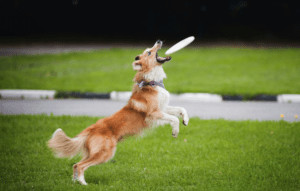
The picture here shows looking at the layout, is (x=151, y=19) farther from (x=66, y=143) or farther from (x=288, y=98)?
(x=66, y=143)

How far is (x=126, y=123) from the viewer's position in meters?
4.29

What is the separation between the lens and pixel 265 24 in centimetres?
2356

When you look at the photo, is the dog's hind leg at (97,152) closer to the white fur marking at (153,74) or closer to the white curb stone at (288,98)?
the white fur marking at (153,74)

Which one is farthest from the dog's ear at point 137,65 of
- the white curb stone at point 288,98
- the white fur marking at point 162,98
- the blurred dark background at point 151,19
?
the blurred dark background at point 151,19

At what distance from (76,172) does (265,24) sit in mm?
21420

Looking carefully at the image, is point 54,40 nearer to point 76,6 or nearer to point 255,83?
point 76,6

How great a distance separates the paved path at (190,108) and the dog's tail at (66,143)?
3.22m

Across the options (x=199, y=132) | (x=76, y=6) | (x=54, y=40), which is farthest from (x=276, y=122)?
(x=76, y=6)

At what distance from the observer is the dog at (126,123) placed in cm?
414

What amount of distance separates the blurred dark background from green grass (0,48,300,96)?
694 cm

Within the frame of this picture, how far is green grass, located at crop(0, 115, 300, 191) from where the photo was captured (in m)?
4.35

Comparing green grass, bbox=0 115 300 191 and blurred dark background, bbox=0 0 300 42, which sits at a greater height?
blurred dark background, bbox=0 0 300 42

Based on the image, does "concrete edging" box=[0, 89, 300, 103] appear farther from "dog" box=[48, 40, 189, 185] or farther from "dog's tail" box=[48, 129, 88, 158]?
"dog's tail" box=[48, 129, 88, 158]

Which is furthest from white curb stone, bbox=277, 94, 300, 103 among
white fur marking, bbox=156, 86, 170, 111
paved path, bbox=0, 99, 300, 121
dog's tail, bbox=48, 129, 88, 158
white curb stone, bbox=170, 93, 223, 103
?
dog's tail, bbox=48, 129, 88, 158
